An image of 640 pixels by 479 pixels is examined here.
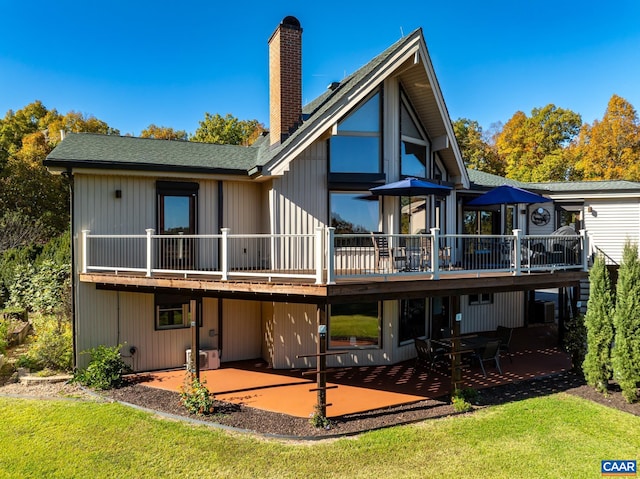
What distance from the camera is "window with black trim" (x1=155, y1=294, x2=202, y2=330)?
1064 cm

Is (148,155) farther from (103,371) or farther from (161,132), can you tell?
(161,132)

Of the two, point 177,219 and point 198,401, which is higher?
point 177,219

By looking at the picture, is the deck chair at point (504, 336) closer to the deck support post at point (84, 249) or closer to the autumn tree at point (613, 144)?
the deck support post at point (84, 249)

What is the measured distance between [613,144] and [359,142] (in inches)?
1277

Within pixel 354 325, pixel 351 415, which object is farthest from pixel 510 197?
pixel 351 415

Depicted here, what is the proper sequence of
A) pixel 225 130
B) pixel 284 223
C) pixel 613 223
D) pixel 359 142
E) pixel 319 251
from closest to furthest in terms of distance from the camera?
pixel 319 251 < pixel 284 223 < pixel 359 142 < pixel 613 223 < pixel 225 130

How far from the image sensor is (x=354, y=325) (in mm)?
10734

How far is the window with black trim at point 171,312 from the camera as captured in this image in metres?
10.6

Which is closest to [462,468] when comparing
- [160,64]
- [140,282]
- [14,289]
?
[140,282]

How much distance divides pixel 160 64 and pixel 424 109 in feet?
64.9

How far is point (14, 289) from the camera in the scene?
50.8 ft

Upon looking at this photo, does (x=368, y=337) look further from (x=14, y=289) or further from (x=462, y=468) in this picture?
(x=14, y=289)
